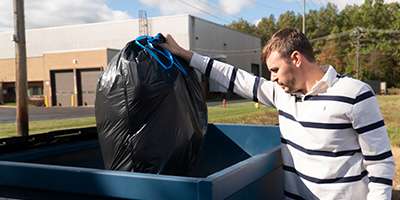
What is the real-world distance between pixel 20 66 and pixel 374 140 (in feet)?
30.4

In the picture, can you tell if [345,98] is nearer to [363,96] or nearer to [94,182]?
[363,96]

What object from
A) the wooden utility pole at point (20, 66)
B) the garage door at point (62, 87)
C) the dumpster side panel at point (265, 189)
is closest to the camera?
the dumpster side panel at point (265, 189)

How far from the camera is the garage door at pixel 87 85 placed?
91.4ft

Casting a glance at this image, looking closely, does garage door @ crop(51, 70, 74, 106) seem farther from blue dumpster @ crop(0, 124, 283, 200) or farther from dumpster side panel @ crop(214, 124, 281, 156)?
blue dumpster @ crop(0, 124, 283, 200)

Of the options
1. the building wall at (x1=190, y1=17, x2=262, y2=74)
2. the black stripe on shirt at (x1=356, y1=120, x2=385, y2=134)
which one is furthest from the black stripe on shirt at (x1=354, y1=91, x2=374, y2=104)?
the building wall at (x1=190, y1=17, x2=262, y2=74)

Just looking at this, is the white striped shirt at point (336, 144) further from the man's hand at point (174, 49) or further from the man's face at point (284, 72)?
the man's hand at point (174, 49)

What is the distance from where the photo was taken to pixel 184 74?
198 cm

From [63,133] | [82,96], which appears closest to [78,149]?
[63,133]

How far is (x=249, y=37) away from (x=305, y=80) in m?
42.5

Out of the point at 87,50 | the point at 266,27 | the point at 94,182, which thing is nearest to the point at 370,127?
the point at 94,182

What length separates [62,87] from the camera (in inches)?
1146

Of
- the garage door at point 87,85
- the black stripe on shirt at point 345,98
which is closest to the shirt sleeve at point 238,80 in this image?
the black stripe on shirt at point 345,98

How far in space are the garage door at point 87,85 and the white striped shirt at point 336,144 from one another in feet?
90.3

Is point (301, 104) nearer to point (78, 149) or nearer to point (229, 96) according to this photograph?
point (78, 149)
